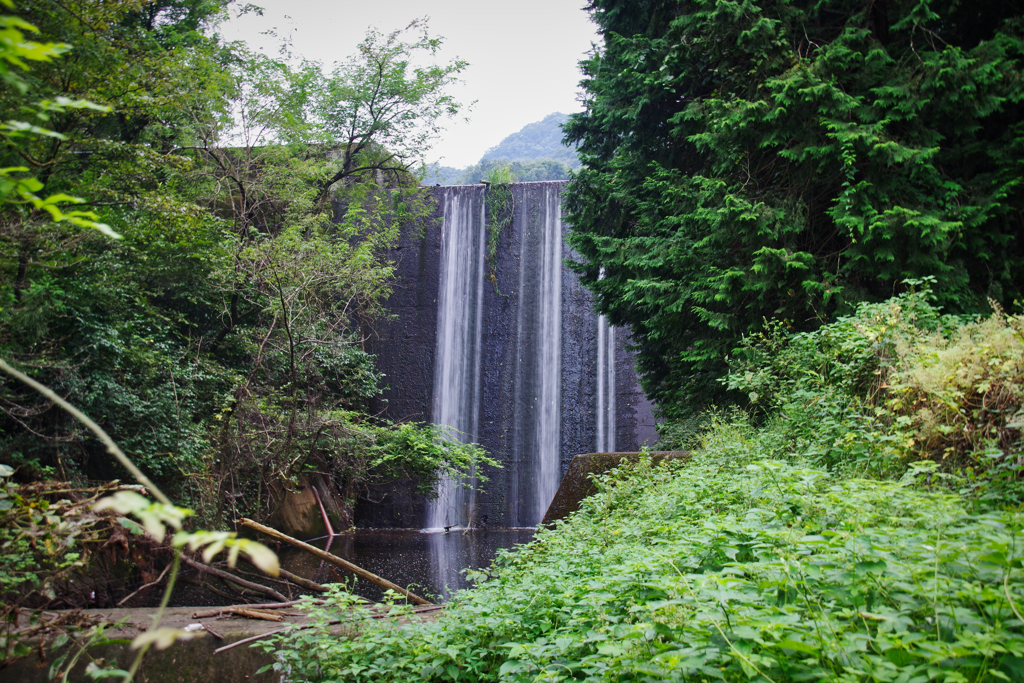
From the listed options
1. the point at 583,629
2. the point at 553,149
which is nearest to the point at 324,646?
the point at 583,629

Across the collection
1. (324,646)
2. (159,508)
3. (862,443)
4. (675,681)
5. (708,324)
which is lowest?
(324,646)

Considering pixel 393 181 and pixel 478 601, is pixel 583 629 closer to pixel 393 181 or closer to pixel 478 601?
pixel 478 601

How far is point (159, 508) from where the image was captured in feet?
2.62

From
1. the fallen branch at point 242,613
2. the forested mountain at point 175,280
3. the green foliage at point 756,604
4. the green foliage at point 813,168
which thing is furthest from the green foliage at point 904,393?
the forested mountain at point 175,280

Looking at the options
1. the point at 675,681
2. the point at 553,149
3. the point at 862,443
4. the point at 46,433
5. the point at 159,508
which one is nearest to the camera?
the point at 159,508

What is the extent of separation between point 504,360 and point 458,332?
1.31m

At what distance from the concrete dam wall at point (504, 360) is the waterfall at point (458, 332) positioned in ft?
0.08

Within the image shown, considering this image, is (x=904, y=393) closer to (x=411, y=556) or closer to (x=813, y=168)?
(x=813, y=168)

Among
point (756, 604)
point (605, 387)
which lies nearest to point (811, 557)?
point (756, 604)

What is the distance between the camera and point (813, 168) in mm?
6297

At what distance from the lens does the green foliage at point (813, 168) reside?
5.49m

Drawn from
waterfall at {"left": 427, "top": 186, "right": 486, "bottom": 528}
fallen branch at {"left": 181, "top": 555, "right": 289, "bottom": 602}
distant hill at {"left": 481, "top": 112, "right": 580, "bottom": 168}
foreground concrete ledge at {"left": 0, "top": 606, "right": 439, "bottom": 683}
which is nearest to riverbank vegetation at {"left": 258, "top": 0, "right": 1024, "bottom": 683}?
foreground concrete ledge at {"left": 0, "top": 606, "right": 439, "bottom": 683}

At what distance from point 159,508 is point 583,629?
6.25 feet

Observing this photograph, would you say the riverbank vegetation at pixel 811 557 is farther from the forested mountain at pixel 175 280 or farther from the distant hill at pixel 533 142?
the distant hill at pixel 533 142
